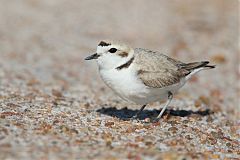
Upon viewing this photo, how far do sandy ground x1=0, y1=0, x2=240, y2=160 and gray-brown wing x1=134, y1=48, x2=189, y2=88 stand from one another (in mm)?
639

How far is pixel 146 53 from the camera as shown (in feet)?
22.7

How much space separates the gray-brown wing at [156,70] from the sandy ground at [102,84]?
64cm

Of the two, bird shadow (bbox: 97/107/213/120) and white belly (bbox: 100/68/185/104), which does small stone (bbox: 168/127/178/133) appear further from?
bird shadow (bbox: 97/107/213/120)

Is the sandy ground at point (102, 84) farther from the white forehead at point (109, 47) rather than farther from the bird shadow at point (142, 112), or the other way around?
the white forehead at point (109, 47)

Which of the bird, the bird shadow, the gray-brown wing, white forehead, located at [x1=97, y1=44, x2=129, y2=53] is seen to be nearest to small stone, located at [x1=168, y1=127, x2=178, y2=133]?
the bird

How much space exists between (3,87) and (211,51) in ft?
20.1

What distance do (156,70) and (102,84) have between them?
3571 millimetres

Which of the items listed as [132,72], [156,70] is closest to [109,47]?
[132,72]

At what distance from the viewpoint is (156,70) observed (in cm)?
683

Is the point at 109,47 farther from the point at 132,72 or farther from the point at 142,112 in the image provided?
the point at 142,112

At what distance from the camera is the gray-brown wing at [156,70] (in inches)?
Answer: 260

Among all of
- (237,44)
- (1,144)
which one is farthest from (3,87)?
(237,44)

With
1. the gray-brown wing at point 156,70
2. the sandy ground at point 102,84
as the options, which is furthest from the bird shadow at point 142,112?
the gray-brown wing at point 156,70

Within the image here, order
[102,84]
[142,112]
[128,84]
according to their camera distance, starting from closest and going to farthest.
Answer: [128,84] → [142,112] → [102,84]
